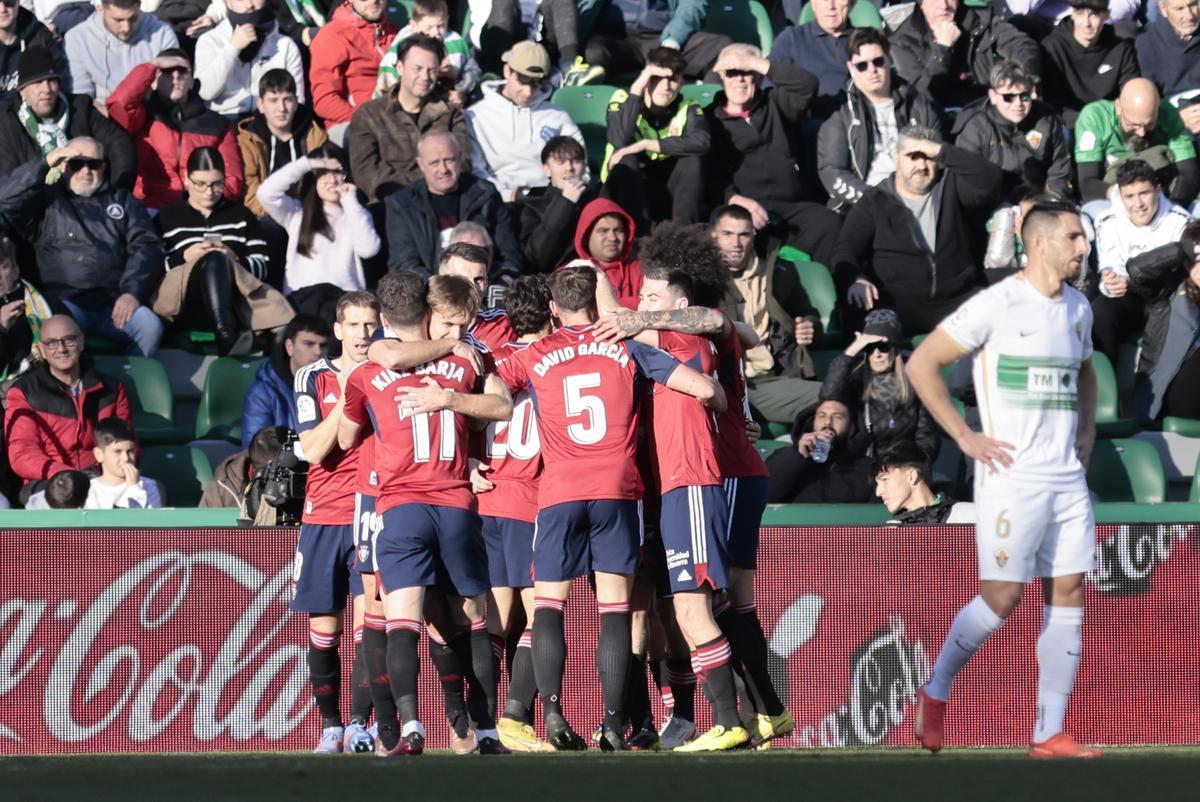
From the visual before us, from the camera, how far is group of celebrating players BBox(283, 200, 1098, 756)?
6.46m

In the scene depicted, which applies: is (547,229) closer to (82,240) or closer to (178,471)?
(178,471)

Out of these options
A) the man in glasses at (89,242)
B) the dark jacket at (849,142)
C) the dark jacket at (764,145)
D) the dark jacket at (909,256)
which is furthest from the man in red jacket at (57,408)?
the dark jacket at (849,142)

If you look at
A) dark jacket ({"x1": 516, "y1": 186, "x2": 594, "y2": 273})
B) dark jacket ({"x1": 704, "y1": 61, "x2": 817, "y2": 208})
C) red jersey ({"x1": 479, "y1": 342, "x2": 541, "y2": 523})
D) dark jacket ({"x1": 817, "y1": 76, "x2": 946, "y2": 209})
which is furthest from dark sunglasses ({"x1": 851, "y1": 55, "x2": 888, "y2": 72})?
red jersey ({"x1": 479, "y1": 342, "x2": 541, "y2": 523})

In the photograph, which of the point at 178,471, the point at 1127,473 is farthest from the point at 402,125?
the point at 1127,473

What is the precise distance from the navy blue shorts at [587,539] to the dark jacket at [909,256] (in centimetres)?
506

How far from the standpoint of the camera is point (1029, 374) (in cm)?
645

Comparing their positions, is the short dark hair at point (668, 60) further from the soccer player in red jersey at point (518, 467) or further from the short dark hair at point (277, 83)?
the soccer player in red jersey at point (518, 467)

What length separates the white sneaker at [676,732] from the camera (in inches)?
305

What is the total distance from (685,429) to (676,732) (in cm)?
139

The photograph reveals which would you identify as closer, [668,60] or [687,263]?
[687,263]

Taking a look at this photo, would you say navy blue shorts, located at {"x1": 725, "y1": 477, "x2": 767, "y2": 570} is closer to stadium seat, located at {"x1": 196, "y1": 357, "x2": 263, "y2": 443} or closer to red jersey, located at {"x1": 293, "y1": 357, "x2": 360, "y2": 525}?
red jersey, located at {"x1": 293, "y1": 357, "x2": 360, "y2": 525}

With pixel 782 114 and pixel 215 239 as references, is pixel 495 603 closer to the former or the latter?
pixel 215 239

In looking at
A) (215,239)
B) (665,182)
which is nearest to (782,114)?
(665,182)

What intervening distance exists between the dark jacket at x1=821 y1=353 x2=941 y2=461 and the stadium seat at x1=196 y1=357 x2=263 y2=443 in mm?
3631
